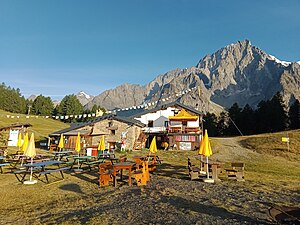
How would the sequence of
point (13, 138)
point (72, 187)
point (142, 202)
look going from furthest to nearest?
point (13, 138) → point (72, 187) → point (142, 202)

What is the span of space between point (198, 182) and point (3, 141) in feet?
114

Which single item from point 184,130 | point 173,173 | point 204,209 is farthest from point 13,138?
point 204,209

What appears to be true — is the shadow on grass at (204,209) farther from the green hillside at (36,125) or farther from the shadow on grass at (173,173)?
the green hillside at (36,125)

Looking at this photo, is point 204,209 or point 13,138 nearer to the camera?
point 204,209

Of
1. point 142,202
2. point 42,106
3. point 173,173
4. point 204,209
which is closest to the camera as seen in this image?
point 204,209

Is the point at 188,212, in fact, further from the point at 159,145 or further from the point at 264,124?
the point at 264,124

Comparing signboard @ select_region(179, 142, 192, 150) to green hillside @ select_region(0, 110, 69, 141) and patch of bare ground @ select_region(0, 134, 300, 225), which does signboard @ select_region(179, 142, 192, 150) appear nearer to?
patch of bare ground @ select_region(0, 134, 300, 225)

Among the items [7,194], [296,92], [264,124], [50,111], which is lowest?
[7,194]

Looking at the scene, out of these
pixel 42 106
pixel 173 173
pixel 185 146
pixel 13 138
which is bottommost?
pixel 173 173

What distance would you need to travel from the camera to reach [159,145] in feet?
127

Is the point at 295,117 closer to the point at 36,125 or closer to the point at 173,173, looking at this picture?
the point at 173,173

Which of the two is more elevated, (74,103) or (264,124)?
(74,103)

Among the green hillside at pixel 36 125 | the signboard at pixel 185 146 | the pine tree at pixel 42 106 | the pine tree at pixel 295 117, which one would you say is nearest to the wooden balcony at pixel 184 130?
the signboard at pixel 185 146

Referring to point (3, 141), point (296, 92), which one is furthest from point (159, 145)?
point (296, 92)
